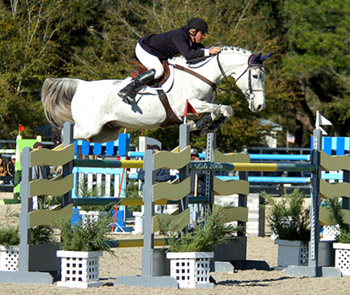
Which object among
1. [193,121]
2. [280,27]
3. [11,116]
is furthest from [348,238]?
[280,27]

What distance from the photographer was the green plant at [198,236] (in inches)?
239

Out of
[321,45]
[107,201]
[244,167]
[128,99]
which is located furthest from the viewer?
[321,45]

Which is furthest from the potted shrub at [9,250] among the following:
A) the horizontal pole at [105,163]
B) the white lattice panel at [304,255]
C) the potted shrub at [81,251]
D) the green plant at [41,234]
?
the white lattice panel at [304,255]

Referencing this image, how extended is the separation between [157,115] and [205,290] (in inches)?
79.0

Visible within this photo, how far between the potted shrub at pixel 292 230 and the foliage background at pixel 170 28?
12573 mm

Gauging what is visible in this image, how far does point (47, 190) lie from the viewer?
19.5 feet

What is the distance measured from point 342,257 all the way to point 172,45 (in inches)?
96.5

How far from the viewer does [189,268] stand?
6020 millimetres

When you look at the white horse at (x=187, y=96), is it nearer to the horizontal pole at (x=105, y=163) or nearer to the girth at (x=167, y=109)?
the girth at (x=167, y=109)

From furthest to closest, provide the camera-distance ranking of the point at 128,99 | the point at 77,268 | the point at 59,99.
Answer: the point at 59,99, the point at 128,99, the point at 77,268

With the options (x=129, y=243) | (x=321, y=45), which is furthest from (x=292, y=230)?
(x=321, y=45)

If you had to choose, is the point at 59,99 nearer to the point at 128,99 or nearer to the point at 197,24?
the point at 128,99

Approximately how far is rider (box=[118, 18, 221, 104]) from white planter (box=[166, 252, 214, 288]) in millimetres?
1909

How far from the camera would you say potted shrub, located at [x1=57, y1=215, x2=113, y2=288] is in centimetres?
588
